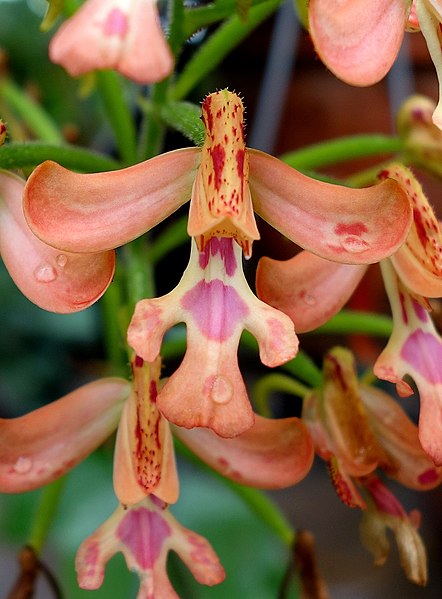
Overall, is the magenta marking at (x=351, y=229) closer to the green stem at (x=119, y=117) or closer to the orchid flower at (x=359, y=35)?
the orchid flower at (x=359, y=35)

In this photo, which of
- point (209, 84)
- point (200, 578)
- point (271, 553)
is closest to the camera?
point (200, 578)

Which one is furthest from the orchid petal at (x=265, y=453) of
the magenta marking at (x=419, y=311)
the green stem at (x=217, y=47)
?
the green stem at (x=217, y=47)

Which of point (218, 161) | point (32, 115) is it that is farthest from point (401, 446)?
point (32, 115)

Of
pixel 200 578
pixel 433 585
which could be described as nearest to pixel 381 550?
pixel 200 578

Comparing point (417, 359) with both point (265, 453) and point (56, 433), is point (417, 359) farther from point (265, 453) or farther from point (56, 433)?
point (56, 433)

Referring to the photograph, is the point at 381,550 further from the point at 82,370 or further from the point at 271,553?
the point at 82,370

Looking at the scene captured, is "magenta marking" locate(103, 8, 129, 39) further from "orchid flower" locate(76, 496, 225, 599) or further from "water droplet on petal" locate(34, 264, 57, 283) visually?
"orchid flower" locate(76, 496, 225, 599)
